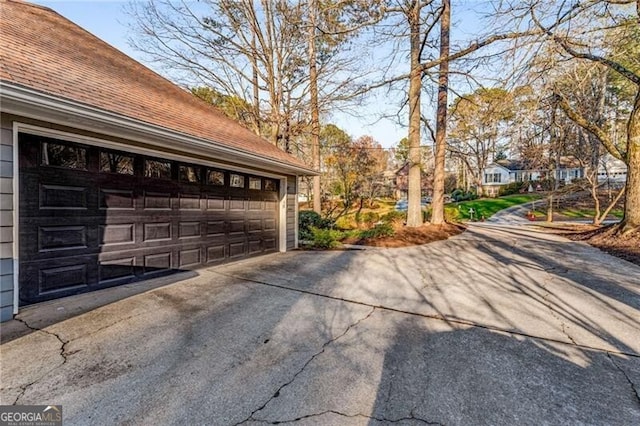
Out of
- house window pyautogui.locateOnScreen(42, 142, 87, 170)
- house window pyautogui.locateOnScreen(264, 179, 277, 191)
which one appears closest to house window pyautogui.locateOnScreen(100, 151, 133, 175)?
house window pyautogui.locateOnScreen(42, 142, 87, 170)

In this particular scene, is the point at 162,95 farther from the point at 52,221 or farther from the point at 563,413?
the point at 563,413

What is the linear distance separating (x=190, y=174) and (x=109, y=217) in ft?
5.12

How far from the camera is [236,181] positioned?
252 inches

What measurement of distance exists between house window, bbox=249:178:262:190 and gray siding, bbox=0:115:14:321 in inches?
159

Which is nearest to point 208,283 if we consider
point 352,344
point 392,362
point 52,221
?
point 52,221

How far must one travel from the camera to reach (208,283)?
4.63 meters

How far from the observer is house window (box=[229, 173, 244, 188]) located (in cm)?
627

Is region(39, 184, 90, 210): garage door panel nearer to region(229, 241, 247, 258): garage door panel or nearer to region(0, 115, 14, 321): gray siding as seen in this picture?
region(0, 115, 14, 321): gray siding

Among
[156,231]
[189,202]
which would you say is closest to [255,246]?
[189,202]

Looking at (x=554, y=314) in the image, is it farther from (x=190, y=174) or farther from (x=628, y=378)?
(x=190, y=174)

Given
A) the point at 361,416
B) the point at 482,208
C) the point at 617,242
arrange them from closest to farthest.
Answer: the point at 361,416, the point at 617,242, the point at 482,208

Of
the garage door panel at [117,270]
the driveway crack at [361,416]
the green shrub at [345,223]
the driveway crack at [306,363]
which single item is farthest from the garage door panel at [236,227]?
the green shrub at [345,223]

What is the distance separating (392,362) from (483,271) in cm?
385

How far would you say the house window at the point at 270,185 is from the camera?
7305mm
